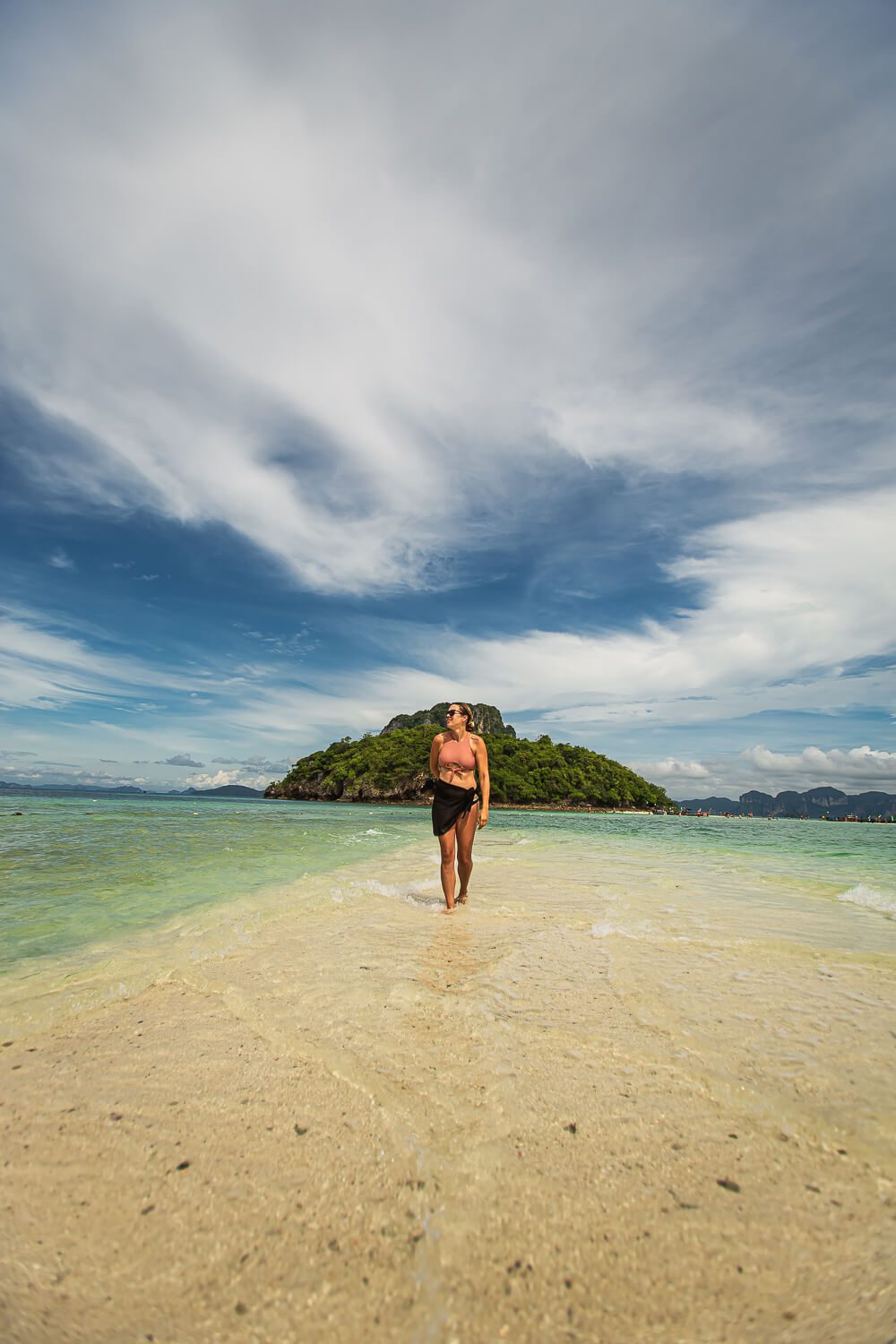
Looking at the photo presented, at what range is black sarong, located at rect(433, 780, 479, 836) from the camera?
7445mm

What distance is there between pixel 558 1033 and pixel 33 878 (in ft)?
28.6

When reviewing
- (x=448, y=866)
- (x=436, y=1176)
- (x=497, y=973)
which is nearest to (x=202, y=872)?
(x=448, y=866)

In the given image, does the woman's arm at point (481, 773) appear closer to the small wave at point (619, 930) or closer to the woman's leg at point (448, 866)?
the woman's leg at point (448, 866)

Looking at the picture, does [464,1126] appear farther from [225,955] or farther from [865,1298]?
[225,955]

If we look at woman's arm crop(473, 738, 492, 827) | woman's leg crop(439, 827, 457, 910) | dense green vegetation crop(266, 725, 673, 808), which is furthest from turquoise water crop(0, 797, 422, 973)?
dense green vegetation crop(266, 725, 673, 808)

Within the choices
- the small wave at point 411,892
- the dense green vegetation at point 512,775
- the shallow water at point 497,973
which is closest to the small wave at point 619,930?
the shallow water at point 497,973

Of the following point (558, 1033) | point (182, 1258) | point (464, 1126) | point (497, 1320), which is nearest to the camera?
point (497, 1320)

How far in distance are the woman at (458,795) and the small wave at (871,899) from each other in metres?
5.46

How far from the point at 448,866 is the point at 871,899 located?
6.47 m

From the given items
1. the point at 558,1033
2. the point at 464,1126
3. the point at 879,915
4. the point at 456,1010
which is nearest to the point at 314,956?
the point at 456,1010

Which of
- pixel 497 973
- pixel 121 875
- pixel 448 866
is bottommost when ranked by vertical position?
pixel 497 973

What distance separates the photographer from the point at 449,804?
7547 mm

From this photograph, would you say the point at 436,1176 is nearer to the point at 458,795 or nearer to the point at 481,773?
the point at 458,795

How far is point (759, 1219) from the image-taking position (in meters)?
1.89
